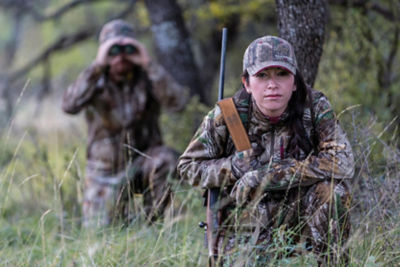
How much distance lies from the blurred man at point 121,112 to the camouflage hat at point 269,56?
2246 mm

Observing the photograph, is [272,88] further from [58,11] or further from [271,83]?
[58,11]

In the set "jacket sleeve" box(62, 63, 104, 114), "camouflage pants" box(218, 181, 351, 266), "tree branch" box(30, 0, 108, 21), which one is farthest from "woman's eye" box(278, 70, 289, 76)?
"tree branch" box(30, 0, 108, 21)

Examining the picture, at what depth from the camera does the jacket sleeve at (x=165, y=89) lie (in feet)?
16.4

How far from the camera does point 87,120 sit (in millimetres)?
5461

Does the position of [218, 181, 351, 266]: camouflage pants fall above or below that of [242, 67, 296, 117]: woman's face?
below

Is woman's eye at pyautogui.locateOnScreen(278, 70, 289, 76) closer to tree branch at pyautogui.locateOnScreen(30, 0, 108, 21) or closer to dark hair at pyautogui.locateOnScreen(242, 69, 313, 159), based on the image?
dark hair at pyautogui.locateOnScreen(242, 69, 313, 159)

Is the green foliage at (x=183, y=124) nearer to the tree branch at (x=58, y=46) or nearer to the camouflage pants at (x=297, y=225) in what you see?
the camouflage pants at (x=297, y=225)

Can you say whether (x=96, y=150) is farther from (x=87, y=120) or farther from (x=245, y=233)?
(x=245, y=233)

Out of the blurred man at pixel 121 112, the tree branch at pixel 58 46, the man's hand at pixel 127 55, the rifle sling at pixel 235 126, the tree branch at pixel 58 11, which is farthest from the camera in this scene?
the tree branch at pixel 58 46

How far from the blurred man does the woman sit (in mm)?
1977

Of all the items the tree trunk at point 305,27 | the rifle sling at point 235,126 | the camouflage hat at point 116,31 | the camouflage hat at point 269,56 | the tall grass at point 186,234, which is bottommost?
the tall grass at point 186,234

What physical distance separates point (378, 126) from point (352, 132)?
0.36m

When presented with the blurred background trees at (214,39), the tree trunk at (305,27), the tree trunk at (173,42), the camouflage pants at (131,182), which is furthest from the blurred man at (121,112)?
the tree trunk at (305,27)

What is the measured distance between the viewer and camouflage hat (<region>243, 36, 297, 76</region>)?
109 inches
